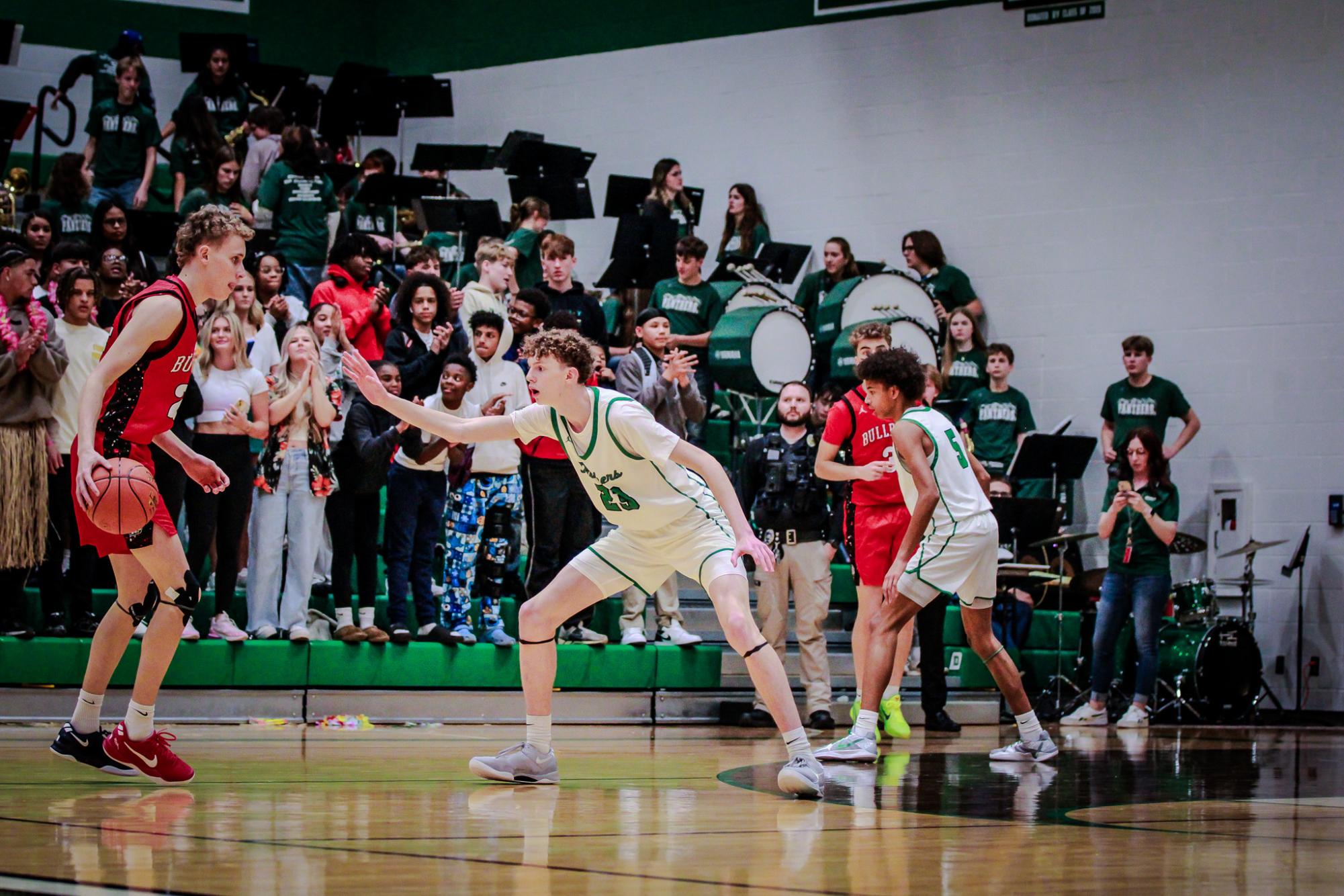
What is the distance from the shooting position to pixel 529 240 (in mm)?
12094

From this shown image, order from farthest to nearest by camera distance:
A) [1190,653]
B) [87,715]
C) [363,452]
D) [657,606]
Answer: [1190,653]
[657,606]
[363,452]
[87,715]

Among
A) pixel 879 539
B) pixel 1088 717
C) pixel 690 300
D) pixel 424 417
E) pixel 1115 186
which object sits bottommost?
pixel 1088 717

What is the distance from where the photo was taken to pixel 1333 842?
4.40 m

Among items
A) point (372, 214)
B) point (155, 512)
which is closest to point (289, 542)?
point (155, 512)

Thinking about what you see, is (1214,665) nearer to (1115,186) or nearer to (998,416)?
(998,416)

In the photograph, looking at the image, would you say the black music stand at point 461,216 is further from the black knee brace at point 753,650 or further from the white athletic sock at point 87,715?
the black knee brace at point 753,650

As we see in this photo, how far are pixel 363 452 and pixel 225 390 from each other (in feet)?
2.56

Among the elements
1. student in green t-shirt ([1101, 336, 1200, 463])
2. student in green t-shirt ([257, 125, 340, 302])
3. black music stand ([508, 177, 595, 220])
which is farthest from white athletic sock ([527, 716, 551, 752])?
black music stand ([508, 177, 595, 220])

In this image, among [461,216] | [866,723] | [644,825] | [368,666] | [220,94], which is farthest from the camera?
[220,94]

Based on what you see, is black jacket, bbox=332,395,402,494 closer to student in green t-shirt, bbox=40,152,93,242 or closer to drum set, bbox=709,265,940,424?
drum set, bbox=709,265,940,424

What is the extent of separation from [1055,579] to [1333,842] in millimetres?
6907

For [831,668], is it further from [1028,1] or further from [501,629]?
[1028,1]

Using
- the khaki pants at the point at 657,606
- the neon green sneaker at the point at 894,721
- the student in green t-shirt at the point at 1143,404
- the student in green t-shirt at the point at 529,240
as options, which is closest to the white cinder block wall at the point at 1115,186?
the student in green t-shirt at the point at 1143,404

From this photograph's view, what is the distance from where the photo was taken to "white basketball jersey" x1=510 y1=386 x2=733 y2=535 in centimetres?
523
